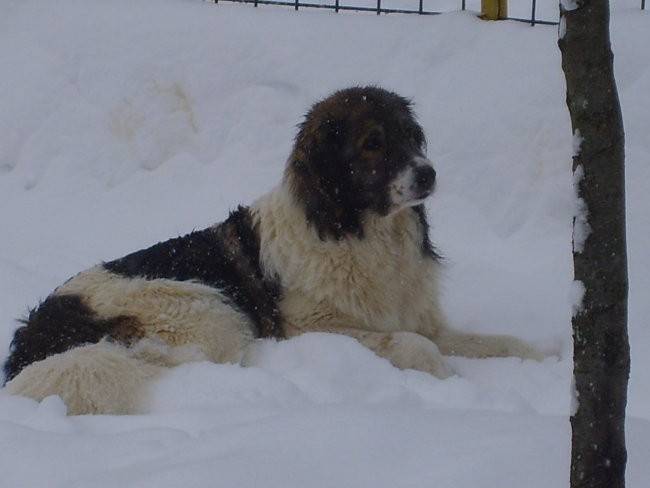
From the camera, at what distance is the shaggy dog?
197 inches

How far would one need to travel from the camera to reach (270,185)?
7539 millimetres

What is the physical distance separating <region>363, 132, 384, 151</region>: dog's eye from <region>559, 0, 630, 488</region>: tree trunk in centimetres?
313

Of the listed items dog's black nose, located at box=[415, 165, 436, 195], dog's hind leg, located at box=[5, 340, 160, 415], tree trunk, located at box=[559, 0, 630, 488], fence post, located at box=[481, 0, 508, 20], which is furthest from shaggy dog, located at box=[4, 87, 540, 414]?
fence post, located at box=[481, 0, 508, 20]

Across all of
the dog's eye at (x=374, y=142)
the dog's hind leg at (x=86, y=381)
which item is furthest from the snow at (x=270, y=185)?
the dog's eye at (x=374, y=142)

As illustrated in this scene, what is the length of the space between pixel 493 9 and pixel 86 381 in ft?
17.1

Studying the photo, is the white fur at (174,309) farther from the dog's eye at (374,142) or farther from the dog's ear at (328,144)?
the dog's eye at (374,142)

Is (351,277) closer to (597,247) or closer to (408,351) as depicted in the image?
(408,351)

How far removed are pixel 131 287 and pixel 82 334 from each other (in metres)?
0.42

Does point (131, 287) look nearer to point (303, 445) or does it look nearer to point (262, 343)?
point (262, 343)

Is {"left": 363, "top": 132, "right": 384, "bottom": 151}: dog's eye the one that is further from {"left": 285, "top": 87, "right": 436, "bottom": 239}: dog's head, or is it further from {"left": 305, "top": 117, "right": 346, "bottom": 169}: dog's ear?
{"left": 305, "top": 117, "right": 346, "bottom": 169}: dog's ear

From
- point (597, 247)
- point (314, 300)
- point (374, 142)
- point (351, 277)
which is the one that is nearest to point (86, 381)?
point (314, 300)

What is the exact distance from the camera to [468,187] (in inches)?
280

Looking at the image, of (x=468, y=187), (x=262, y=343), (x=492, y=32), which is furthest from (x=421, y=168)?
(x=492, y=32)

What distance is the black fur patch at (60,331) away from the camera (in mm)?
4820
